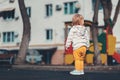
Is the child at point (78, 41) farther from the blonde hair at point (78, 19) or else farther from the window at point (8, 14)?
the window at point (8, 14)

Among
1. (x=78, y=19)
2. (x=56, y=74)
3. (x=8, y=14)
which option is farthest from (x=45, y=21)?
(x=78, y=19)

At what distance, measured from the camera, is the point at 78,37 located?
8.50 metres

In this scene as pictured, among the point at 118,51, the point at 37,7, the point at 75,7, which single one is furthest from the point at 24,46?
the point at 37,7

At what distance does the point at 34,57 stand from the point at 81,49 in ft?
80.7

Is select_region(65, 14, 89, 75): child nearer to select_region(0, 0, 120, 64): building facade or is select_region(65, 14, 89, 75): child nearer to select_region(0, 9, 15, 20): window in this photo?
select_region(0, 0, 120, 64): building facade

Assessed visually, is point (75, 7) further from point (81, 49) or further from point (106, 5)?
point (81, 49)

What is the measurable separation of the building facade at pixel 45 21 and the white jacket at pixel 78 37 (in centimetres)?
2693

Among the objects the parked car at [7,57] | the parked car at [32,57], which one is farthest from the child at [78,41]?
the parked car at [32,57]

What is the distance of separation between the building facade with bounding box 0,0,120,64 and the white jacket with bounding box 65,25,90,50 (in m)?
26.9

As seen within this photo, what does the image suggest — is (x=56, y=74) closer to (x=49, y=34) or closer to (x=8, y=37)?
(x=49, y=34)

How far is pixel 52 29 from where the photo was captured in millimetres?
39438

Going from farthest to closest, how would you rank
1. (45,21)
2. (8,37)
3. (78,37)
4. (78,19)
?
(8,37), (45,21), (78,37), (78,19)

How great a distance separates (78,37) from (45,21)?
105ft

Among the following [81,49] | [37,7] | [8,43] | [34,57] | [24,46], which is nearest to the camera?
[81,49]
